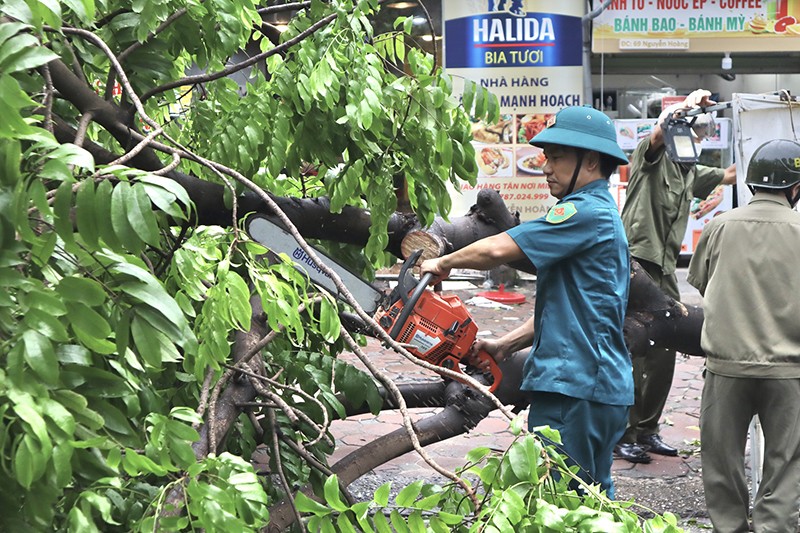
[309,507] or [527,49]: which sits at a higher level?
[527,49]

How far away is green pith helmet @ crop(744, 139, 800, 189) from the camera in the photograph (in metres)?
4.78

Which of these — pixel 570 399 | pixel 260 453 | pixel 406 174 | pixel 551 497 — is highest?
pixel 406 174

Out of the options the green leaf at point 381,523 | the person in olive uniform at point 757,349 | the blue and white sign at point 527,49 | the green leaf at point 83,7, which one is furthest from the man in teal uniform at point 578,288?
the blue and white sign at point 527,49

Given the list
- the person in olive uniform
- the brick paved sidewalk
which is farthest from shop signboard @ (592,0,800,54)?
the person in olive uniform

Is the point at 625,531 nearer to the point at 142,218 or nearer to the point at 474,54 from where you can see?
the point at 142,218

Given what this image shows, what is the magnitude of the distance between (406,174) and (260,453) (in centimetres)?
192

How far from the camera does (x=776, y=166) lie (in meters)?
4.79

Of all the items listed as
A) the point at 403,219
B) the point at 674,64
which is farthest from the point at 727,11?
the point at 403,219

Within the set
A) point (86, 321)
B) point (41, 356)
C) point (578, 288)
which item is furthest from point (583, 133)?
point (41, 356)

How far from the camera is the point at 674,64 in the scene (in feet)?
45.8

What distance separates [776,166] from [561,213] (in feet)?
5.42

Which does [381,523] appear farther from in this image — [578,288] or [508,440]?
[508,440]

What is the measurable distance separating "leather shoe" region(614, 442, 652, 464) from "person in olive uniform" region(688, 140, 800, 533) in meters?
1.60

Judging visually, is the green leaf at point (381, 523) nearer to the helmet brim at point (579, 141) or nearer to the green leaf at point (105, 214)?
the green leaf at point (105, 214)
